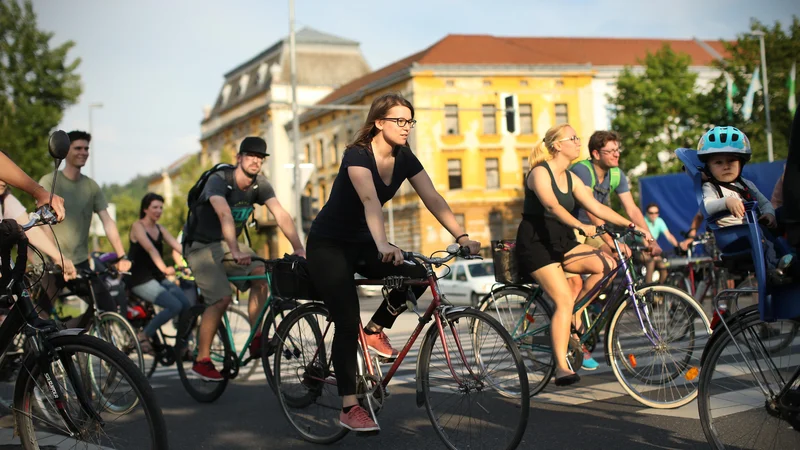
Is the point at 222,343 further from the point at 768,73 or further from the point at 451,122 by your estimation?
the point at 451,122

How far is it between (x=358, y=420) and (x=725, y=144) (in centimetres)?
239

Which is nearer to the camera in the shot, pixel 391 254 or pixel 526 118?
pixel 391 254

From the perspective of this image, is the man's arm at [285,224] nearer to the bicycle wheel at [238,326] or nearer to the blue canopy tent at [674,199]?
the bicycle wheel at [238,326]

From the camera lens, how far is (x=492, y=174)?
59938 millimetres

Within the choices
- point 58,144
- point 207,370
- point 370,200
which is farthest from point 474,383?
point 207,370

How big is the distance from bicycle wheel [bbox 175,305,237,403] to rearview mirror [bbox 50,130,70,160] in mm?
3718

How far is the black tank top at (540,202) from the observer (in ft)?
22.4

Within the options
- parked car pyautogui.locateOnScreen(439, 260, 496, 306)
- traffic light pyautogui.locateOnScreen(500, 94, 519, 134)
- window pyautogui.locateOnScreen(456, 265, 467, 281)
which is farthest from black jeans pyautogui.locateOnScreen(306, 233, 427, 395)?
window pyautogui.locateOnScreen(456, 265, 467, 281)

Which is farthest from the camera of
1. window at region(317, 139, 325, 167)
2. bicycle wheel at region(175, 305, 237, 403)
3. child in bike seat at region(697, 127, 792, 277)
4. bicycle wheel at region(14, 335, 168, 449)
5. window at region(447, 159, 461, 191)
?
window at region(317, 139, 325, 167)

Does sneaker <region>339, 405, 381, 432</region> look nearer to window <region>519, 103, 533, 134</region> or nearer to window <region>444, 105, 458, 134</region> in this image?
window <region>444, 105, 458, 134</region>

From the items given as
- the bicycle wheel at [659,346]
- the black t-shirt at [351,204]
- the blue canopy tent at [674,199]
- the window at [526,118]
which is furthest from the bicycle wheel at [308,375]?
the window at [526,118]

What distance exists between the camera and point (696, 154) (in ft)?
16.1

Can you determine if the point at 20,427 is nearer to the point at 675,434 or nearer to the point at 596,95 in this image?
the point at 675,434

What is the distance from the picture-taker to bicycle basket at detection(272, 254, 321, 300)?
5828mm
